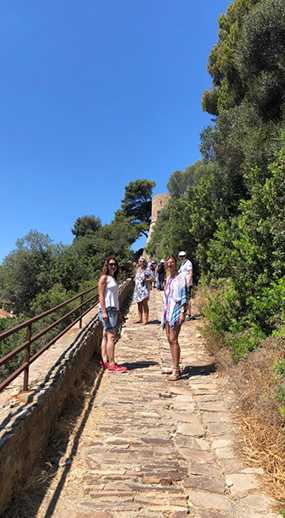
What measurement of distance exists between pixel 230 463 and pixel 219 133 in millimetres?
11665

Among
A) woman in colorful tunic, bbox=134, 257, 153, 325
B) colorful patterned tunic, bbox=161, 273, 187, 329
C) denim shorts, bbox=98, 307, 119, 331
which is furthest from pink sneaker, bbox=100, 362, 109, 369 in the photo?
woman in colorful tunic, bbox=134, 257, 153, 325

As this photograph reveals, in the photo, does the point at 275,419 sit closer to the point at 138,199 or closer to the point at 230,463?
the point at 230,463

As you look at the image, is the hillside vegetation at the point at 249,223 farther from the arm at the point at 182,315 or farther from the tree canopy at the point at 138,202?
the tree canopy at the point at 138,202

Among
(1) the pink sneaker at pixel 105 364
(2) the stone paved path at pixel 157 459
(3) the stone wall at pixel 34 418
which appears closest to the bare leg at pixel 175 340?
(2) the stone paved path at pixel 157 459

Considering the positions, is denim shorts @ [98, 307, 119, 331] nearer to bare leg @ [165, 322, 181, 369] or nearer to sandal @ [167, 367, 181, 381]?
bare leg @ [165, 322, 181, 369]

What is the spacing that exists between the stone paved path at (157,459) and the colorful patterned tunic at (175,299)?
3.28 ft

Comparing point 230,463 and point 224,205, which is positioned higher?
point 224,205

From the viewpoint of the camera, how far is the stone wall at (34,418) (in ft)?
7.40

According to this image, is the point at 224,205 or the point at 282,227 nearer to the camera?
the point at 282,227

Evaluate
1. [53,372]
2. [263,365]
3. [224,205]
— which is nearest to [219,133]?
[224,205]

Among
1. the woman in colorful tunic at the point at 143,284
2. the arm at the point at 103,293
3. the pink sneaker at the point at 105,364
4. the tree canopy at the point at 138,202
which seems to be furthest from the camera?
the tree canopy at the point at 138,202

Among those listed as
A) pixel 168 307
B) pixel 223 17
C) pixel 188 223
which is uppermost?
pixel 223 17

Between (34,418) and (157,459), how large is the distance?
1176 millimetres

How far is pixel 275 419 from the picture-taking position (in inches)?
121
